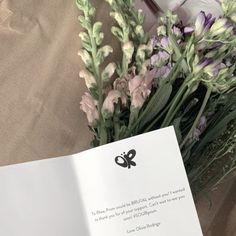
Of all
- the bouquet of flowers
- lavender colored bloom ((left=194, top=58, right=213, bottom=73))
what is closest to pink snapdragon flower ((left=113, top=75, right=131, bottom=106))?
the bouquet of flowers

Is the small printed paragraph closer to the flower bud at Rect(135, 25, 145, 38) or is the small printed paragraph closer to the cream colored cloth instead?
the cream colored cloth

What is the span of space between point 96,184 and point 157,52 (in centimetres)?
23

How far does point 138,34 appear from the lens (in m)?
0.80

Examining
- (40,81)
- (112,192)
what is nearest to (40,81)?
(40,81)

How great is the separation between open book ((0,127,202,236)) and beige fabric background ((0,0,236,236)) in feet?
0.23

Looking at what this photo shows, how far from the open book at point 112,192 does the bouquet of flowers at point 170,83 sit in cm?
5

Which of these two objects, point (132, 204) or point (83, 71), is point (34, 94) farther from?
point (132, 204)

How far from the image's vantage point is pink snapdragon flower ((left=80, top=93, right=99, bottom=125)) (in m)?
0.76

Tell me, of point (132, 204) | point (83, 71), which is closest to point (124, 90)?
point (83, 71)

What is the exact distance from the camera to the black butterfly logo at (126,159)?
2.32 feet

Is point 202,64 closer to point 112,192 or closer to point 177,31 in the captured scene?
point 177,31

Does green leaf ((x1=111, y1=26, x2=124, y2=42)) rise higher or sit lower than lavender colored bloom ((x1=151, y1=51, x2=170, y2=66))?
Answer: higher

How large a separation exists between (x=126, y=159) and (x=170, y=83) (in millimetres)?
132

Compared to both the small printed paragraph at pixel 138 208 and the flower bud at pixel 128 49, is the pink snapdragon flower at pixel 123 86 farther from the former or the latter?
the small printed paragraph at pixel 138 208
